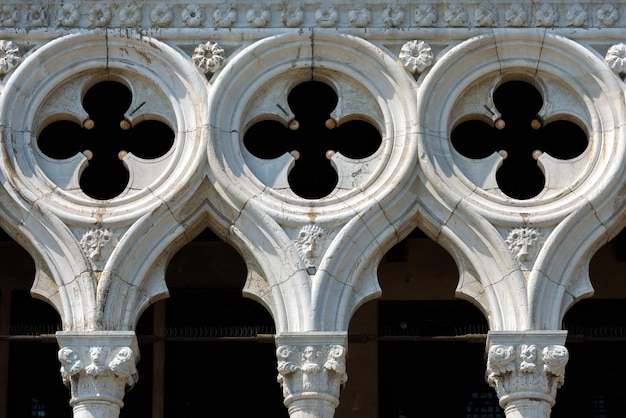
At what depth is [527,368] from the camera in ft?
59.4

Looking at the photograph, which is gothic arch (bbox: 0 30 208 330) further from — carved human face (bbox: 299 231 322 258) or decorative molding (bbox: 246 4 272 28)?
carved human face (bbox: 299 231 322 258)

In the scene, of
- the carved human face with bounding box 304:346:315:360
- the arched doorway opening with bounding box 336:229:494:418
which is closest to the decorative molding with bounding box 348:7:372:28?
the arched doorway opening with bounding box 336:229:494:418

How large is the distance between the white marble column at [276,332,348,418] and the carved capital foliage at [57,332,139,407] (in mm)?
1242

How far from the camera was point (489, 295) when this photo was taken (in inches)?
730

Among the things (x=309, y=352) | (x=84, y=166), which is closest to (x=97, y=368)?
(x=309, y=352)

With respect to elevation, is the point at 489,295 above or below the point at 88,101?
below

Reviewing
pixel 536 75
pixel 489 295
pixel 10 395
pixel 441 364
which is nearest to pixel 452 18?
pixel 536 75

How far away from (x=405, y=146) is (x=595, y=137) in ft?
5.21

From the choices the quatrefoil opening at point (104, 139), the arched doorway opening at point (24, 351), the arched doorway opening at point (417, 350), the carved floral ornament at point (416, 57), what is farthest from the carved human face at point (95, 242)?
the arched doorway opening at point (417, 350)

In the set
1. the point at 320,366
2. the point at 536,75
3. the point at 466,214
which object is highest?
the point at 536,75

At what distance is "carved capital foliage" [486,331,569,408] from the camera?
59.5 ft

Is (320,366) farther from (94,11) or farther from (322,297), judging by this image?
(94,11)

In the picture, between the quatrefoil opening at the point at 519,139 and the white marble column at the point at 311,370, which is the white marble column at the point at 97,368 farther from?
the quatrefoil opening at the point at 519,139

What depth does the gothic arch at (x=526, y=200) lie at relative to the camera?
18.5 m
